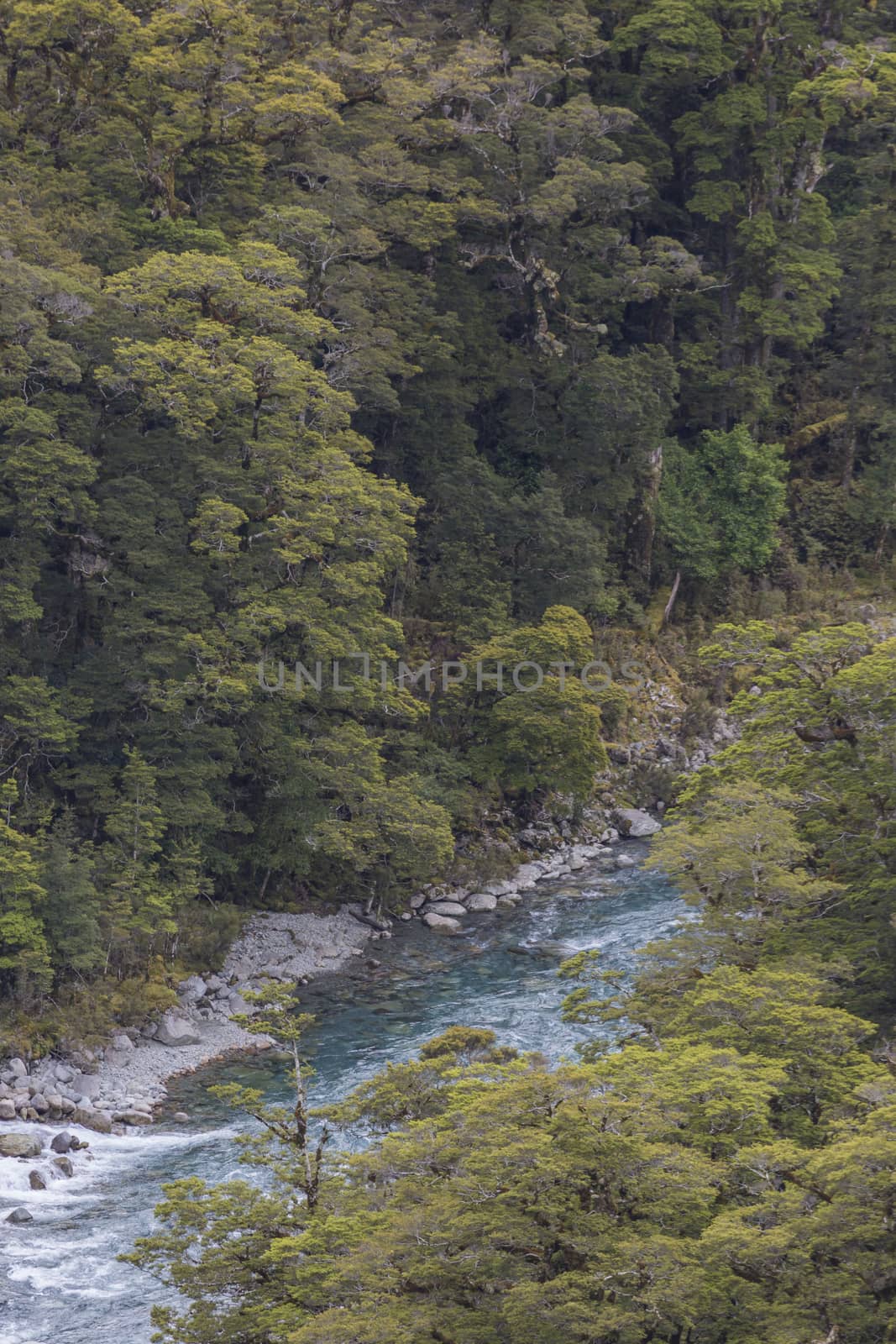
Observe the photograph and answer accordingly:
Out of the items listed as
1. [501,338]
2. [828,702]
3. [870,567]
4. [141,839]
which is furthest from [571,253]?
[828,702]

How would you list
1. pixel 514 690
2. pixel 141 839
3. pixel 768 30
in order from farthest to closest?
pixel 768 30, pixel 514 690, pixel 141 839

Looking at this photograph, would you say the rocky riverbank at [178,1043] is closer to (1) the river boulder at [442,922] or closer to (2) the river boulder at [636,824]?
(1) the river boulder at [442,922]

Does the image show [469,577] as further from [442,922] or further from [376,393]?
[442,922]

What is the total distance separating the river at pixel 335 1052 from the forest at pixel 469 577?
1.05 m

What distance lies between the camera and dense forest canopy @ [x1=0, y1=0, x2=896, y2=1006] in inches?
1336

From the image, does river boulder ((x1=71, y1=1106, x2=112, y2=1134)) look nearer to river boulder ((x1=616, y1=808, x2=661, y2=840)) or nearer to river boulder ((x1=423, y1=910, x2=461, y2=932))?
river boulder ((x1=423, y1=910, x2=461, y2=932))

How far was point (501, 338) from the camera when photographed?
1813 inches

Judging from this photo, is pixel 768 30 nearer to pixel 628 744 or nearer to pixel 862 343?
pixel 862 343

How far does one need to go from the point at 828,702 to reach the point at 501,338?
75.6 ft

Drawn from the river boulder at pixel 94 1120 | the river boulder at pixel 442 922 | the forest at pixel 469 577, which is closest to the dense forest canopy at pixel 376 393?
the forest at pixel 469 577

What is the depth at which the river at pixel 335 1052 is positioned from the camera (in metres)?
23.2

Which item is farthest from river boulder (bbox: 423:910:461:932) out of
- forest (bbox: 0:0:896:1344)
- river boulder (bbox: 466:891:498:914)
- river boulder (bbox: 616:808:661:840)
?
river boulder (bbox: 616:808:661:840)

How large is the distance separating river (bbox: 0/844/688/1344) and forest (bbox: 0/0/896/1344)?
1.05 meters

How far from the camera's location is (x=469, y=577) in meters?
42.4
